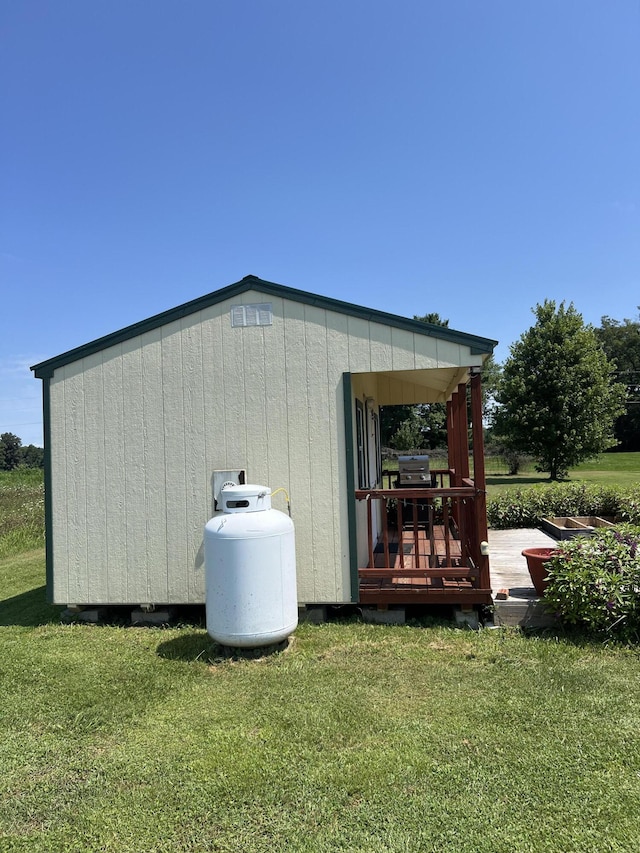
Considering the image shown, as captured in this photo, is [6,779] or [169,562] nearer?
[6,779]

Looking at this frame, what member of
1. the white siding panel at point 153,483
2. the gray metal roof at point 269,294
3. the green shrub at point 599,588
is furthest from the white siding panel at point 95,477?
the green shrub at point 599,588

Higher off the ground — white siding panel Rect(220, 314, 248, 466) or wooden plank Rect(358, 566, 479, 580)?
white siding panel Rect(220, 314, 248, 466)

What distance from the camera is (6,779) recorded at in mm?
3102

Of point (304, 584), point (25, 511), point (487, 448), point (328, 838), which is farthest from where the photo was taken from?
point (487, 448)

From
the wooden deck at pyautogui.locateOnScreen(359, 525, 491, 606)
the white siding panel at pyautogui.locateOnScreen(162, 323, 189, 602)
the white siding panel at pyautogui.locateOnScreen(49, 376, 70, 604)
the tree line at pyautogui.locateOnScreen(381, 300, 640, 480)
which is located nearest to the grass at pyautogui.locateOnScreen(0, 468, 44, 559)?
the white siding panel at pyautogui.locateOnScreen(49, 376, 70, 604)

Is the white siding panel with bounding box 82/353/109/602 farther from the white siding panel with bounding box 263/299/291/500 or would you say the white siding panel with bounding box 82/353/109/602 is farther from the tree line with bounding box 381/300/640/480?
the tree line with bounding box 381/300/640/480

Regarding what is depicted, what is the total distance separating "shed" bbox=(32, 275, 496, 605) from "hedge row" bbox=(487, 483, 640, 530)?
4.89 meters

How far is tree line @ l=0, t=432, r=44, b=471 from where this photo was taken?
78.4 meters

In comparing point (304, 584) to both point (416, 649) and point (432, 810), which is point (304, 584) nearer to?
point (416, 649)

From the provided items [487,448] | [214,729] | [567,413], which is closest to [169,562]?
[214,729]

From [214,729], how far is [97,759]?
666mm

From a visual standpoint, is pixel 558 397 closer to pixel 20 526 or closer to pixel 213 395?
pixel 20 526

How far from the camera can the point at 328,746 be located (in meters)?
3.28

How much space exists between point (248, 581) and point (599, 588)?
282 cm
